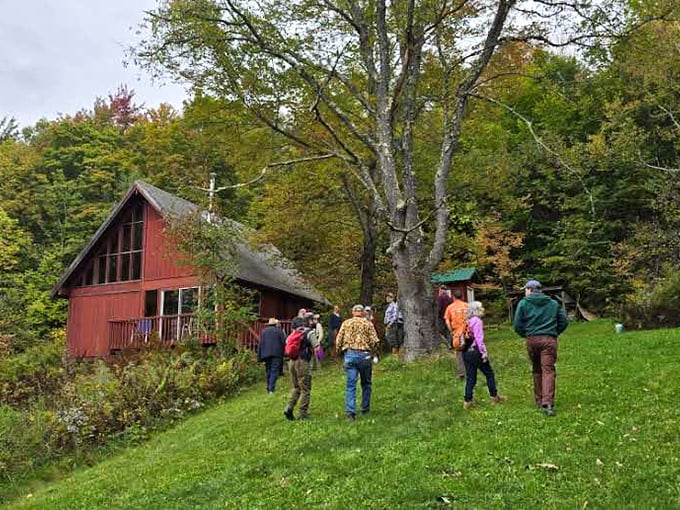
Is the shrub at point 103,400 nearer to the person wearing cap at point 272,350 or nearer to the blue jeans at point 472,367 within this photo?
the person wearing cap at point 272,350

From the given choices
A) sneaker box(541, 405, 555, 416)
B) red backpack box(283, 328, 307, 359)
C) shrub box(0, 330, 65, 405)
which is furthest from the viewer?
shrub box(0, 330, 65, 405)

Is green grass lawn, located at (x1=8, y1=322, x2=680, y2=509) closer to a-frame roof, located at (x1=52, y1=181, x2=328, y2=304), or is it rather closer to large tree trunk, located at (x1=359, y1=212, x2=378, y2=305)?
large tree trunk, located at (x1=359, y1=212, x2=378, y2=305)

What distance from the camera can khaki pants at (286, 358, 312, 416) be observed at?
9.88 meters

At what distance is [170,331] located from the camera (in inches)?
937

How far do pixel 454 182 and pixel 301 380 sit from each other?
14.6 metres

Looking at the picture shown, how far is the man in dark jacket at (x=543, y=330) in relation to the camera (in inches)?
333

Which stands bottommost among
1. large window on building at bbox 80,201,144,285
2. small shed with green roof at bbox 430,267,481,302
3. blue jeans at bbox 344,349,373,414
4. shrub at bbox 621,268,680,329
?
blue jeans at bbox 344,349,373,414

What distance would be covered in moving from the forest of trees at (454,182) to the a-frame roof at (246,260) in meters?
1.16

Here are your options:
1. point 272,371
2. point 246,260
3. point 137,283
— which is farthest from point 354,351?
point 137,283

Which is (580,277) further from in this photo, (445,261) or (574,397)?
(574,397)

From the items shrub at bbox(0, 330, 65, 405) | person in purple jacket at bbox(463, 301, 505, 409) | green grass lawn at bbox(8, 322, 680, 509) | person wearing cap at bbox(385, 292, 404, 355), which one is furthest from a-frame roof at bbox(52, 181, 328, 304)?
person in purple jacket at bbox(463, 301, 505, 409)

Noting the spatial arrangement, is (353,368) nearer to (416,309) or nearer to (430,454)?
(430,454)

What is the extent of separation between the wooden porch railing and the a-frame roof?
82.3 inches

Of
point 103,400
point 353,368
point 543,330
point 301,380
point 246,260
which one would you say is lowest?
point 103,400
